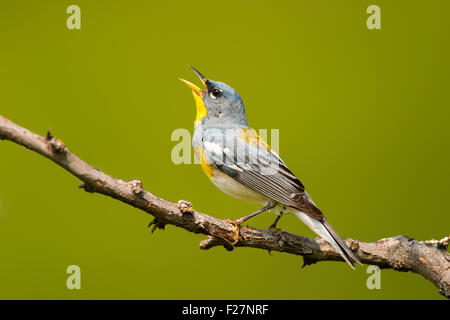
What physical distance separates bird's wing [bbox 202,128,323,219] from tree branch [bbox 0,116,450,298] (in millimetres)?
249

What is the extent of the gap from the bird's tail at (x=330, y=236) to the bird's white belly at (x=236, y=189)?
29 centimetres

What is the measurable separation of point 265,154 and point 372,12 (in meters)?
2.18

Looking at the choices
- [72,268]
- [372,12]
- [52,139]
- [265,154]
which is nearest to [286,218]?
[265,154]

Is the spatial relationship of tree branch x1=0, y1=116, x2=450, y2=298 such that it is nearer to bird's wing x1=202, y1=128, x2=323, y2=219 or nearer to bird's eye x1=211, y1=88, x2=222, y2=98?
bird's wing x1=202, y1=128, x2=323, y2=219

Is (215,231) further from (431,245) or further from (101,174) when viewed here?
(431,245)

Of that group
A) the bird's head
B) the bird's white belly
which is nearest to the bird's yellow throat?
the bird's head

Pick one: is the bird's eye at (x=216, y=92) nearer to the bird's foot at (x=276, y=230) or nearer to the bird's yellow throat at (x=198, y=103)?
the bird's yellow throat at (x=198, y=103)

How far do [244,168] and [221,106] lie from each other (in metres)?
0.66

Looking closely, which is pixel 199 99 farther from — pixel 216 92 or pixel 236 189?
pixel 236 189

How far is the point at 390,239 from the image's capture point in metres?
3.19

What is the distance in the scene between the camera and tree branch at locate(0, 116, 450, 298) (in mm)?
2287

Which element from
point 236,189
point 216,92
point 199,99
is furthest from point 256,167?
point 199,99

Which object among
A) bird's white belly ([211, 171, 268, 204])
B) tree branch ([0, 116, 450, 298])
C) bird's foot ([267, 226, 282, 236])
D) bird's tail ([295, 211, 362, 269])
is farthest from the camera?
bird's white belly ([211, 171, 268, 204])

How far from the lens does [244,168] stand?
3.24 m
